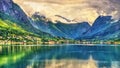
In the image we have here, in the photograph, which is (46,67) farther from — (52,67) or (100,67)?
(100,67)

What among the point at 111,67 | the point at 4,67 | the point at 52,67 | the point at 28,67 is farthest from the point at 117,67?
the point at 4,67

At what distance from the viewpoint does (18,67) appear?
80188mm

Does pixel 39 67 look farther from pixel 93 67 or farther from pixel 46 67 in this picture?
A: pixel 93 67

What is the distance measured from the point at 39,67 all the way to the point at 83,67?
11.2 meters

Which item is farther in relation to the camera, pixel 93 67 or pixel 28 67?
pixel 93 67

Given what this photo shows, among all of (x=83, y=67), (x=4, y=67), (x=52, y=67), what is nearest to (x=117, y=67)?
(x=83, y=67)

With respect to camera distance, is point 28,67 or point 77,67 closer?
point 28,67

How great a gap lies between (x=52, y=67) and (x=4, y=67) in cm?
1084

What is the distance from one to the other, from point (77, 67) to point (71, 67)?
80.3 inches

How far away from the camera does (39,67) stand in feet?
268

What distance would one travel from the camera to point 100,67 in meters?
85.2

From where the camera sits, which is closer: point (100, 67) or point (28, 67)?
point (28, 67)

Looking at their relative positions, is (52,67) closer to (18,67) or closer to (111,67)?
(18,67)

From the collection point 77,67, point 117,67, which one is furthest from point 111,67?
point 77,67
